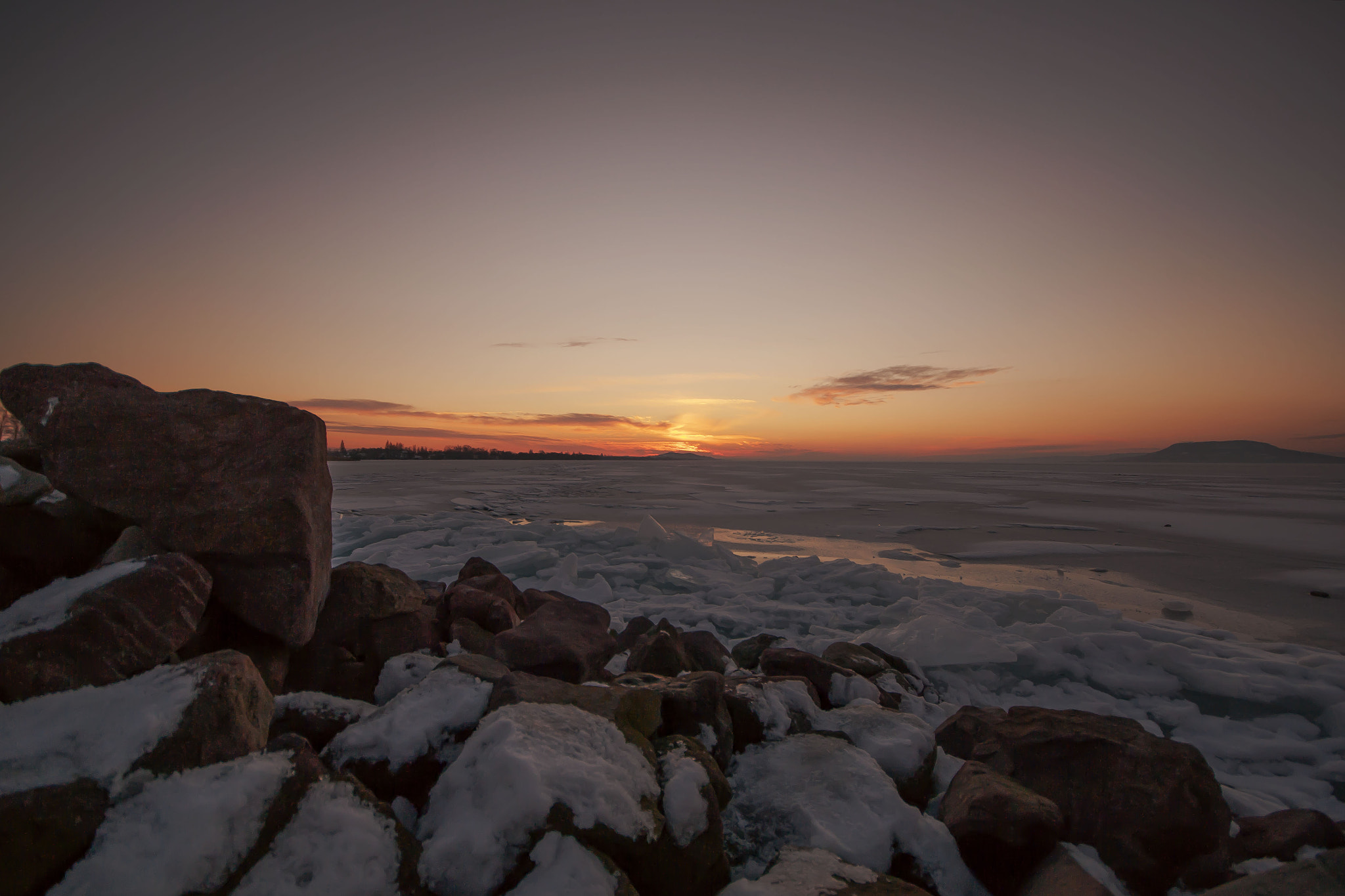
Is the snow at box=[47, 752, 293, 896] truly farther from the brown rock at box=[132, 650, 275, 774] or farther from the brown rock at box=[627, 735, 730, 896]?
the brown rock at box=[627, 735, 730, 896]

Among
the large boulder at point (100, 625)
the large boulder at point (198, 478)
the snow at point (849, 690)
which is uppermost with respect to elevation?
the large boulder at point (198, 478)

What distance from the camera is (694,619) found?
7.09m

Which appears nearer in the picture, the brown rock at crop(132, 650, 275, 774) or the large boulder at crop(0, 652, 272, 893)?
the large boulder at crop(0, 652, 272, 893)

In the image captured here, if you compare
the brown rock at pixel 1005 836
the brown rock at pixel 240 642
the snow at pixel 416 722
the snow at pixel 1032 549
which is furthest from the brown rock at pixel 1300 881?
the snow at pixel 1032 549

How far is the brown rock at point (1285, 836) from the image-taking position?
2.77 meters

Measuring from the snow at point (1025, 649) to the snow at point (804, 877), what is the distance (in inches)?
38.9

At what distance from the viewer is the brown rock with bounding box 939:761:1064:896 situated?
7.82 feet

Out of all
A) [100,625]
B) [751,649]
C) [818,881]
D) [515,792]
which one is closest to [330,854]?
[515,792]

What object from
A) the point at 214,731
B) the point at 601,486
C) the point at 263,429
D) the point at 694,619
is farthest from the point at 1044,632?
the point at 601,486

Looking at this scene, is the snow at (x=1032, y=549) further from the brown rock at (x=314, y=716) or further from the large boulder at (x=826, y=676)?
the brown rock at (x=314, y=716)

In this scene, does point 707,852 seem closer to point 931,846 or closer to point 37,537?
point 931,846

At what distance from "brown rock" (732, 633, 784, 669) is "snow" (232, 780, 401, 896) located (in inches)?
154

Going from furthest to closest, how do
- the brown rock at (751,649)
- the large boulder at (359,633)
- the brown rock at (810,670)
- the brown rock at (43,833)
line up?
the brown rock at (751,649), the brown rock at (810,670), the large boulder at (359,633), the brown rock at (43,833)

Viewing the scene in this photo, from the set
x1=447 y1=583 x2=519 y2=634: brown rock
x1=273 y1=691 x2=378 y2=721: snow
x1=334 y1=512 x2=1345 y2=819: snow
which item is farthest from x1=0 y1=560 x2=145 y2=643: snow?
x1=334 y1=512 x2=1345 y2=819: snow
